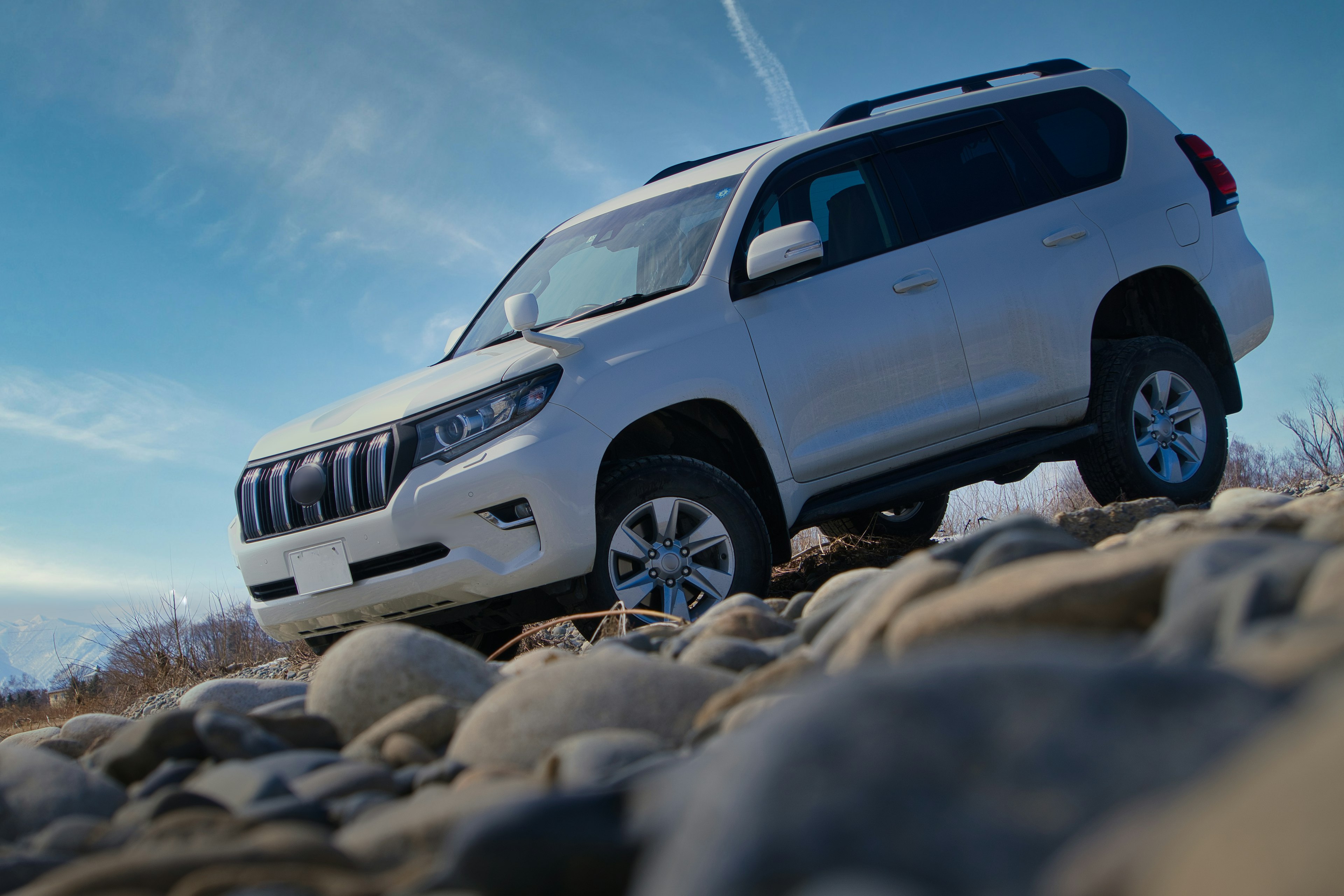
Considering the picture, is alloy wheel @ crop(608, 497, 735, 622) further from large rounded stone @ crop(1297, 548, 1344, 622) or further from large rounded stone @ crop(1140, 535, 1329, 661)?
large rounded stone @ crop(1297, 548, 1344, 622)

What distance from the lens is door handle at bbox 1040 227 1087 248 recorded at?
4867 mm

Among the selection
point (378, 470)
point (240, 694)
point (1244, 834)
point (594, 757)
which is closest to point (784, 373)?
point (378, 470)

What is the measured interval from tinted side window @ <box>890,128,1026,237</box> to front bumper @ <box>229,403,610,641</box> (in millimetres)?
2162

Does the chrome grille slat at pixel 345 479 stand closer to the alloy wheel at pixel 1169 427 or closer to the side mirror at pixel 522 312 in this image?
the side mirror at pixel 522 312

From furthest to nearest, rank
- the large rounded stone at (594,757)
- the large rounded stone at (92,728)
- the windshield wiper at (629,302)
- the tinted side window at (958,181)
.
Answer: the tinted side window at (958,181) → the windshield wiper at (629,302) → the large rounded stone at (92,728) → the large rounded stone at (594,757)

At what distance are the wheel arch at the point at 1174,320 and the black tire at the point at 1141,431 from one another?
0.68ft

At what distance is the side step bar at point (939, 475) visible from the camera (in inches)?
174

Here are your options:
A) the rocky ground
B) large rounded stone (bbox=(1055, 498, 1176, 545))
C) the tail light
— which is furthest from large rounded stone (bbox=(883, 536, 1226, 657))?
the tail light

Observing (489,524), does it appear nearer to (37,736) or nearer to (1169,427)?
(37,736)

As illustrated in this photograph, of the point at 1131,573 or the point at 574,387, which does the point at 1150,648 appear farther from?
the point at 574,387

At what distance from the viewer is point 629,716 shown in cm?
183

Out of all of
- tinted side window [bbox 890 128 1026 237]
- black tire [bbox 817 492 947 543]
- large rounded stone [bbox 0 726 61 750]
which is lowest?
black tire [bbox 817 492 947 543]

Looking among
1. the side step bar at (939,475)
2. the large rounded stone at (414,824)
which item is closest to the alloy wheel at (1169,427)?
the side step bar at (939,475)

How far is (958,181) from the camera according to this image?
498 cm
